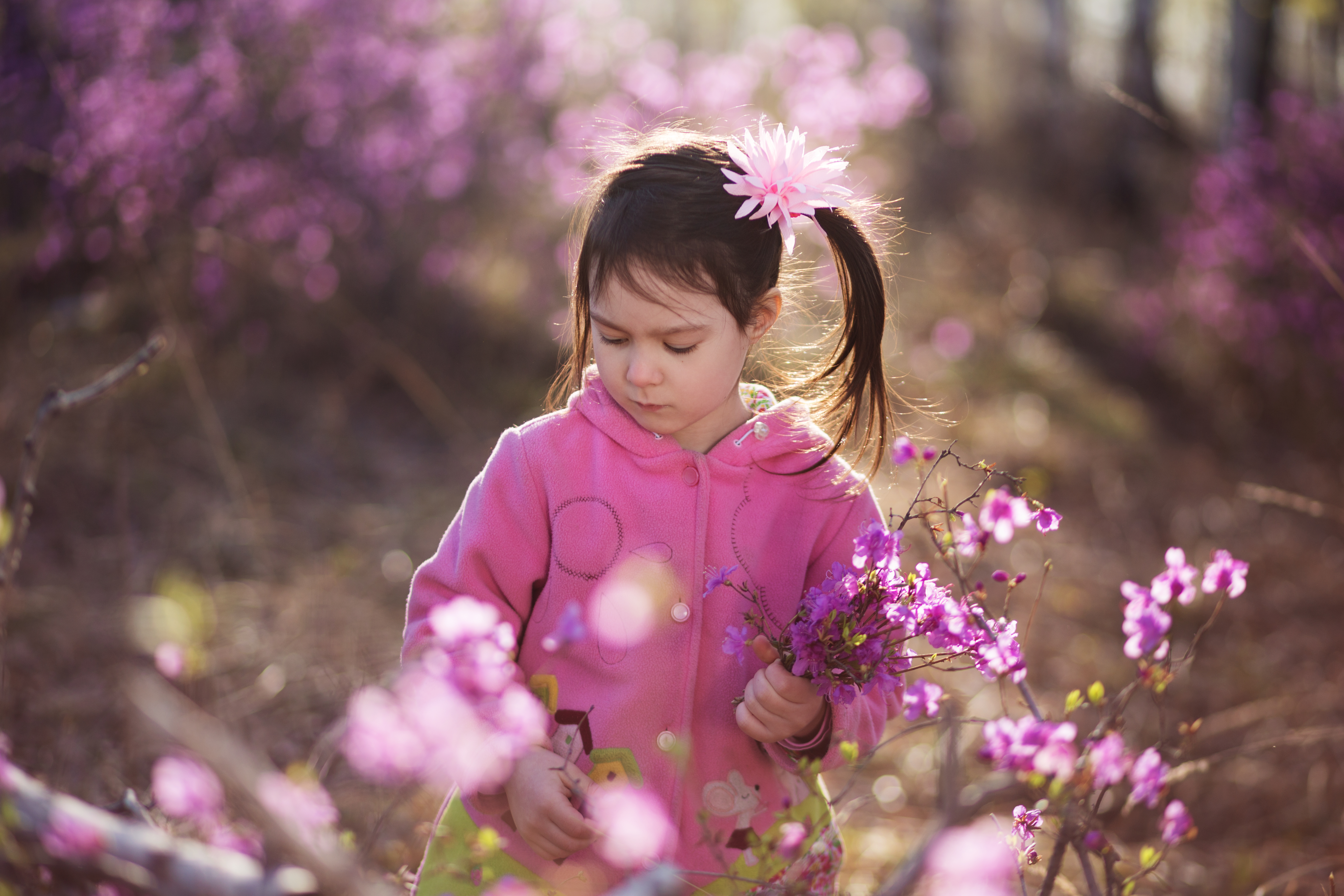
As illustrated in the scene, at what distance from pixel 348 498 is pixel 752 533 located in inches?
130

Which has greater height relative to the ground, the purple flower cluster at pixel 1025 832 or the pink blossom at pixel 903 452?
the pink blossom at pixel 903 452

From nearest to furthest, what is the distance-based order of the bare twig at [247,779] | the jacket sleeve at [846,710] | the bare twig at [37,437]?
the bare twig at [247,779]
the bare twig at [37,437]
the jacket sleeve at [846,710]

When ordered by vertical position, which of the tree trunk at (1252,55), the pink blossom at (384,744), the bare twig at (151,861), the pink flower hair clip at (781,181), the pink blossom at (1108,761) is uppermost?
the tree trunk at (1252,55)

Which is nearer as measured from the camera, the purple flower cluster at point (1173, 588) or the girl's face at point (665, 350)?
the purple flower cluster at point (1173, 588)

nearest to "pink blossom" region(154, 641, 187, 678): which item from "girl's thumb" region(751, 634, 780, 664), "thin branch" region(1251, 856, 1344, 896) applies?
"girl's thumb" region(751, 634, 780, 664)

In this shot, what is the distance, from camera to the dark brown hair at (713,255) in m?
1.51

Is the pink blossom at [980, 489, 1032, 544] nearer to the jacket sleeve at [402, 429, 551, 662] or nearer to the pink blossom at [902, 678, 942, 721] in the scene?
the pink blossom at [902, 678, 942, 721]

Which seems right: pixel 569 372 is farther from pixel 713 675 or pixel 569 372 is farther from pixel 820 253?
pixel 820 253

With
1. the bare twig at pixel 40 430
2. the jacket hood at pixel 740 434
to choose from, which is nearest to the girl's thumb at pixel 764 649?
the jacket hood at pixel 740 434

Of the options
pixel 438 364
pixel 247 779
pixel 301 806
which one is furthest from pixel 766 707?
pixel 438 364

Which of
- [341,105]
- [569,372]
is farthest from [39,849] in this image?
[341,105]

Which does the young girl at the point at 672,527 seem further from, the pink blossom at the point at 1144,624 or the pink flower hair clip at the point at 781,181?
the pink blossom at the point at 1144,624

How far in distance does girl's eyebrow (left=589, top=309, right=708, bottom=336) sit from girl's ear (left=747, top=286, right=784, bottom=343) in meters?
0.14

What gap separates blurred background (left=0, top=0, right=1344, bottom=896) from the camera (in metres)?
→ 2.92
